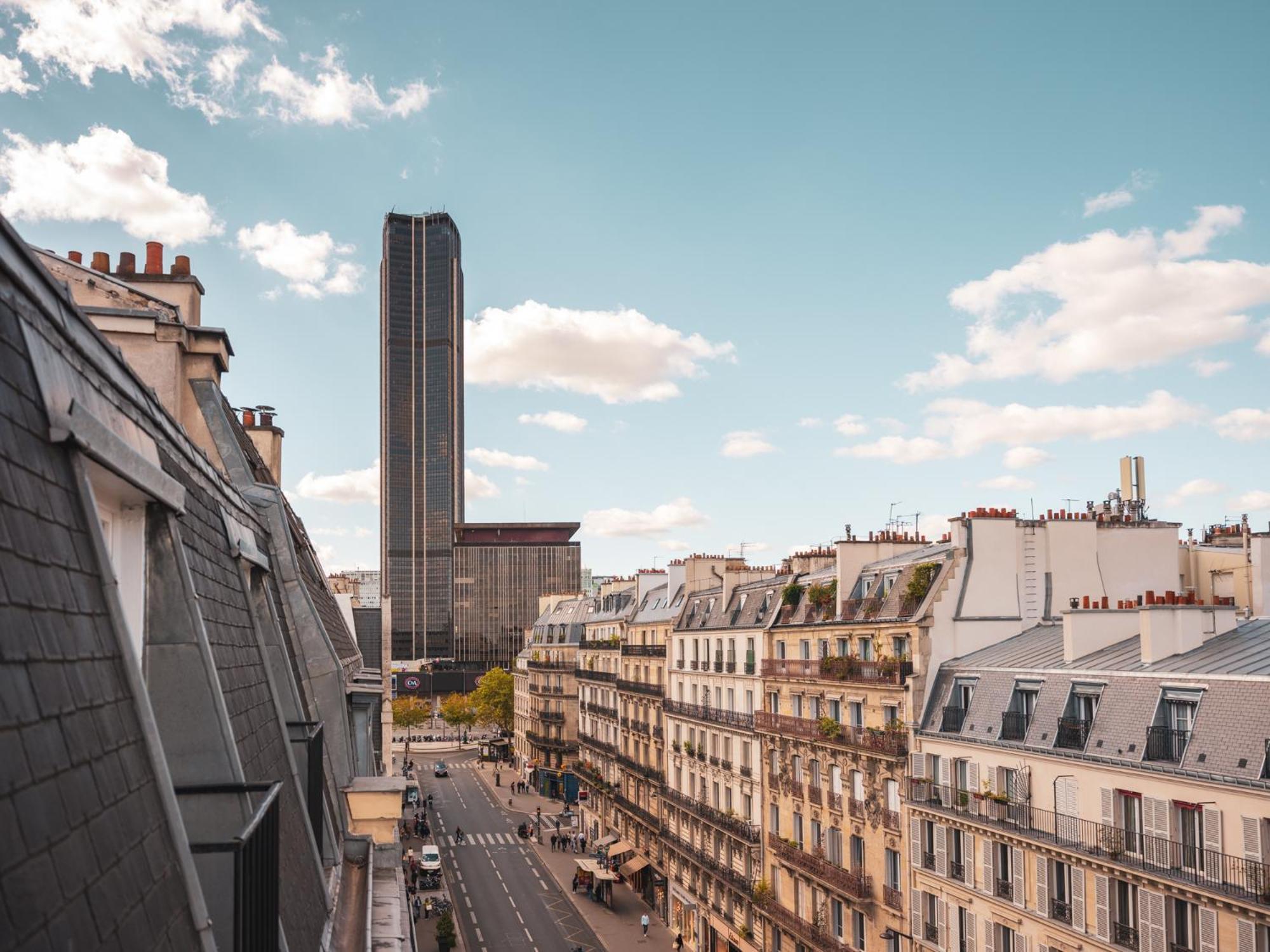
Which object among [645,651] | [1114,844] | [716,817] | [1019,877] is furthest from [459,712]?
[1114,844]

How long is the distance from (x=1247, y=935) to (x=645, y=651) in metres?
44.6

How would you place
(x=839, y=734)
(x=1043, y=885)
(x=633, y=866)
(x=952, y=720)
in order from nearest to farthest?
(x=1043, y=885) → (x=952, y=720) → (x=839, y=734) → (x=633, y=866)

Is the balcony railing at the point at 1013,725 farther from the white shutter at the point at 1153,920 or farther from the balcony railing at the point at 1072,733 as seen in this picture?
the white shutter at the point at 1153,920

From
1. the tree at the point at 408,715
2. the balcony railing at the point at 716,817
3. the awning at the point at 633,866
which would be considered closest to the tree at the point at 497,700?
the tree at the point at 408,715

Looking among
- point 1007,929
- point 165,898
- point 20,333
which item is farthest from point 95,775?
point 1007,929

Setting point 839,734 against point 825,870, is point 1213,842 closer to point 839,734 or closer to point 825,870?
point 839,734

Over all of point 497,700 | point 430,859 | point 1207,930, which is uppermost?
point 1207,930

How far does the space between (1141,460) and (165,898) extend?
48734 mm

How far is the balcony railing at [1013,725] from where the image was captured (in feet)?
94.9

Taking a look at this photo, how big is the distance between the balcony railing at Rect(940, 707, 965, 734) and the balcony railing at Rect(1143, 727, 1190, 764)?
7676mm

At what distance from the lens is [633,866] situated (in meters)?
62.5

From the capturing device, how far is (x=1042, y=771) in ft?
90.0

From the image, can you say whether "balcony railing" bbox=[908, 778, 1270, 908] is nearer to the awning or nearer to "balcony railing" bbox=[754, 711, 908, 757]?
"balcony railing" bbox=[754, 711, 908, 757]

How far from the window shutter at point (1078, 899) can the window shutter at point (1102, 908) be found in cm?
39
